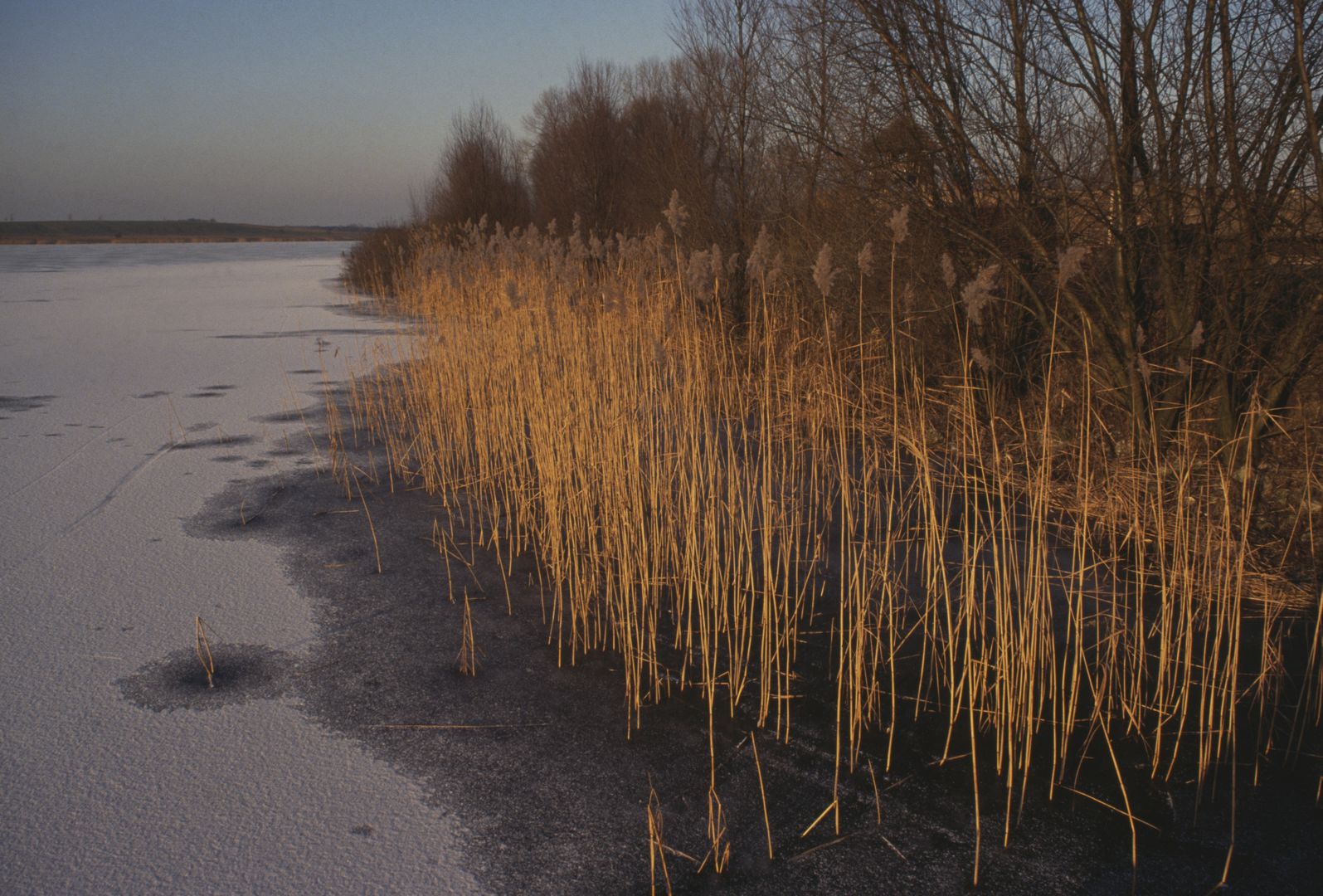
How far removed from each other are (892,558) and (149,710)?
88.2 inches

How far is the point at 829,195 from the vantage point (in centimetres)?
504

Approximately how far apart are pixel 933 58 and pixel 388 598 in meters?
2.93

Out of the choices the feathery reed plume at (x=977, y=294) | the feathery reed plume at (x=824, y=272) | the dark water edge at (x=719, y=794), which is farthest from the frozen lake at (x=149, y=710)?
the feathery reed plume at (x=977, y=294)

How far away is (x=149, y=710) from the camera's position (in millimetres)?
2096

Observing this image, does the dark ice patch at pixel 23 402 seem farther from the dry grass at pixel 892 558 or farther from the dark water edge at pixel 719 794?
the dark water edge at pixel 719 794

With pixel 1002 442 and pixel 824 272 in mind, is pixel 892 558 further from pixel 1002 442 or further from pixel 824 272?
pixel 1002 442

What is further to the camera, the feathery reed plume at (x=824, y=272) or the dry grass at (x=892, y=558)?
the feathery reed plume at (x=824, y=272)

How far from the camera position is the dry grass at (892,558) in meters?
2.06

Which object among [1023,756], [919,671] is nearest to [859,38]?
[919,671]

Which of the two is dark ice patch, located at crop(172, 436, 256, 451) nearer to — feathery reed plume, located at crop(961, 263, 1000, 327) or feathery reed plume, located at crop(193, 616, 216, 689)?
feathery reed plume, located at crop(193, 616, 216, 689)

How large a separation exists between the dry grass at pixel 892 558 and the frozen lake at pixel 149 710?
0.62m

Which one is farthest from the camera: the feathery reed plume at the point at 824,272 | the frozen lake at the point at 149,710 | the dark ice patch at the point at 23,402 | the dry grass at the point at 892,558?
the dark ice patch at the point at 23,402

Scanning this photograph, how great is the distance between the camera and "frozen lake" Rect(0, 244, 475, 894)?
1605 mm

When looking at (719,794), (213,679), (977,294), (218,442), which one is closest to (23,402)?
(218,442)
